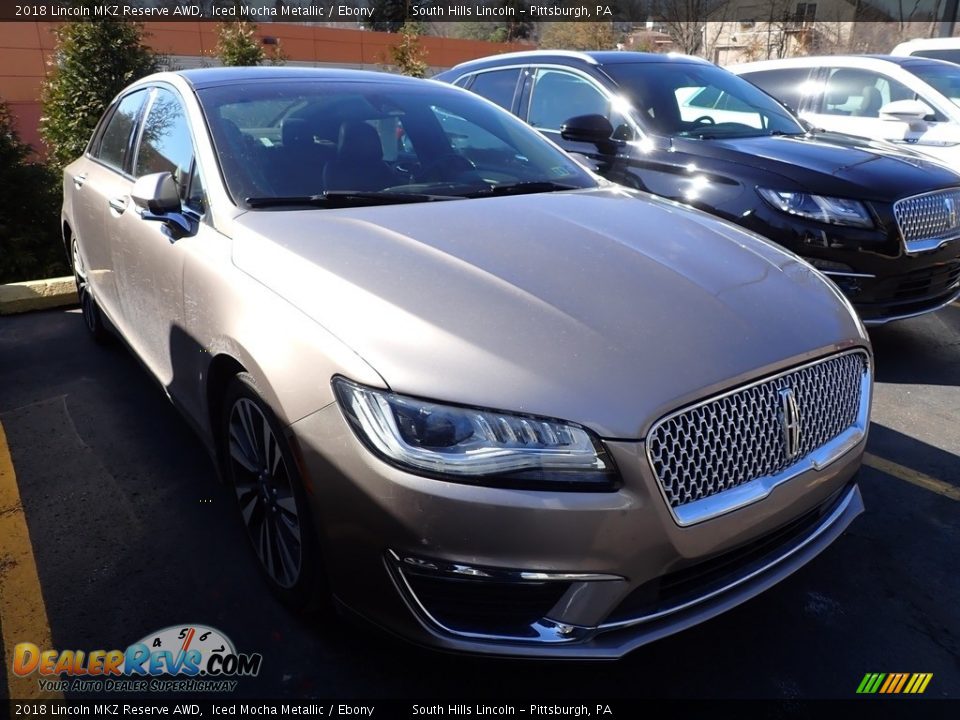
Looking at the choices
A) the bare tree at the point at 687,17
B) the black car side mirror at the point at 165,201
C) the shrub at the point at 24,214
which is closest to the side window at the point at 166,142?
the black car side mirror at the point at 165,201

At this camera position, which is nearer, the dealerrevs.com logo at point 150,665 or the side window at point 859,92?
the dealerrevs.com logo at point 150,665

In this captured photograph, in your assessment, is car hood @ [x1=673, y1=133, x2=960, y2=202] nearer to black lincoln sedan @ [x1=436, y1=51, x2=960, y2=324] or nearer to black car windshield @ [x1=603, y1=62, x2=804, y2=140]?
black lincoln sedan @ [x1=436, y1=51, x2=960, y2=324]

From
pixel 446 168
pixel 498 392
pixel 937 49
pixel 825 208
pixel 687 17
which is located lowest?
pixel 498 392

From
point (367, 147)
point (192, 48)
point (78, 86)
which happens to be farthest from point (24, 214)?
point (192, 48)

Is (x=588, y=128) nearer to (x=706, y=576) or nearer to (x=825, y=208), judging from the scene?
(x=825, y=208)

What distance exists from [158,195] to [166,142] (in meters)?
0.67

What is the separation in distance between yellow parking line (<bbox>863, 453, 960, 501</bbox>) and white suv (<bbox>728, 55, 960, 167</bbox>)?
436 centimetres

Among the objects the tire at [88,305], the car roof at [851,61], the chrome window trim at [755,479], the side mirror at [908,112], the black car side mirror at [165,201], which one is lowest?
the tire at [88,305]

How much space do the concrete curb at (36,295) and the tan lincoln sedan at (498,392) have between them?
341 cm

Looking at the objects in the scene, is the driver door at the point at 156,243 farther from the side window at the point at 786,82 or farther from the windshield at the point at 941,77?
the windshield at the point at 941,77

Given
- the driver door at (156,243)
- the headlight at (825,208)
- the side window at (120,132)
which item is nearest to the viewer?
the driver door at (156,243)

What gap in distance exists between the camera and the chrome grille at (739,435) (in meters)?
1.76

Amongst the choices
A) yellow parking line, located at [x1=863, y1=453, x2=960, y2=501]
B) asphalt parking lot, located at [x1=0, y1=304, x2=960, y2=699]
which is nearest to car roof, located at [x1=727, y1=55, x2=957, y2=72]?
asphalt parking lot, located at [x1=0, y1=304, x2=960, y2=699]

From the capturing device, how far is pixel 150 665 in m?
2.22
